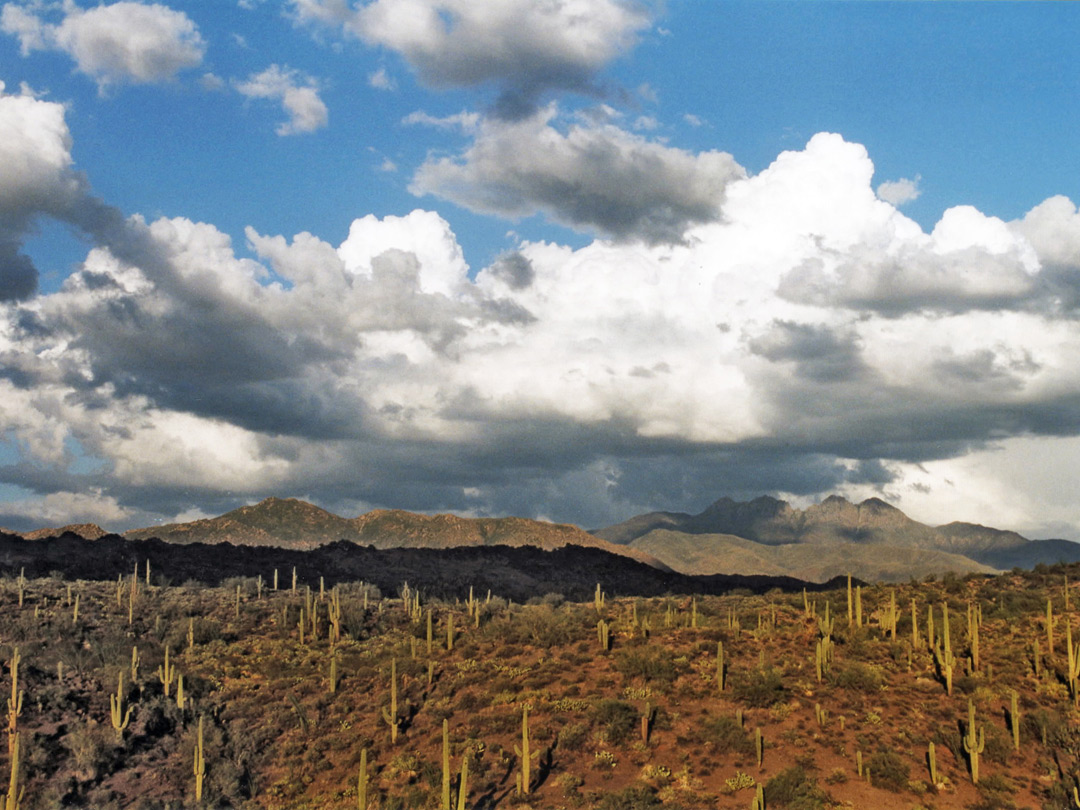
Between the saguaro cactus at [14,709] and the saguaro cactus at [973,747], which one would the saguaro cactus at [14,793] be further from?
the saguaro cactus at [973,747]

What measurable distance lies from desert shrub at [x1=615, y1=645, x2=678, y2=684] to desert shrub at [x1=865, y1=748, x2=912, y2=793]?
10480mm

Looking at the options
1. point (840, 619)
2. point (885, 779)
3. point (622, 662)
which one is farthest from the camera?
point (840, 619)

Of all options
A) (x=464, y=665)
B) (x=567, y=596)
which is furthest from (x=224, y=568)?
(x=464, y=665)

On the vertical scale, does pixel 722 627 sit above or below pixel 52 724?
above

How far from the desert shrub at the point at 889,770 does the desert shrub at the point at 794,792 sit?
2.37m

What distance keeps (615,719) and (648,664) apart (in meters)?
5.97

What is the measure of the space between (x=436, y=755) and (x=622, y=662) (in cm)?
1085

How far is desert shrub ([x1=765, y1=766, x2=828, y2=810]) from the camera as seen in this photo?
31.7m

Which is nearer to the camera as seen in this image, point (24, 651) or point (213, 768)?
point (213, 768)

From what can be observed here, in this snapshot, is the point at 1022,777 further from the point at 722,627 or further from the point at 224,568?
the point at 224,568

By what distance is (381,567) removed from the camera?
10769 centimetres

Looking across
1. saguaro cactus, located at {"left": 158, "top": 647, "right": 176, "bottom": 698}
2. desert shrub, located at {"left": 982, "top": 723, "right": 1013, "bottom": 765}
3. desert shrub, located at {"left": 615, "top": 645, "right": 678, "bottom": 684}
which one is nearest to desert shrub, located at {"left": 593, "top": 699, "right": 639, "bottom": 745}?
desert shrub, located at {"left": 615, "top": 645, "right": 678, "bottom": 684}

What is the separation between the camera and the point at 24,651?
150 feet

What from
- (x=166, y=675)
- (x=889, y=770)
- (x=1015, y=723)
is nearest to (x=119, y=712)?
Result: (x=166, y=675)
